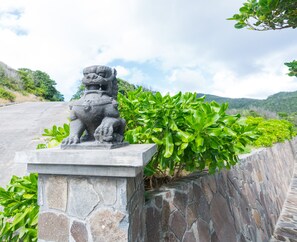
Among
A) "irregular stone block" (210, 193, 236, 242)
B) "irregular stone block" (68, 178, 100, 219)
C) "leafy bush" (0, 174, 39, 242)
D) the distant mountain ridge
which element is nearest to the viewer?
"irregular stone block" (68, 178, 100, 219)

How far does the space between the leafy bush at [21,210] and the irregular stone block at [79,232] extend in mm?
653

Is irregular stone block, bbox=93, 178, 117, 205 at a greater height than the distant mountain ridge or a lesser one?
lesser

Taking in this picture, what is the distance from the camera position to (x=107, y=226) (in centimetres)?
153

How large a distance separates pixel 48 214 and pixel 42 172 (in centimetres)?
32

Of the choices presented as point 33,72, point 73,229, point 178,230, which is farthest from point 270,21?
point 33,72

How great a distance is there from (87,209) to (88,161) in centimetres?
36

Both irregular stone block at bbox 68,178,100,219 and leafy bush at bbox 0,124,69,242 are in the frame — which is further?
A: leafy bush at bbox 0,124,69,242

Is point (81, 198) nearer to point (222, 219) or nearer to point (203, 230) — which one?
point (203, 230)

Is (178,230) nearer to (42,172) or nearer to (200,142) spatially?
(200,142)

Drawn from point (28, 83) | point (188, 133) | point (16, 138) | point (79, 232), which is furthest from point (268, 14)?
point (28, 83)

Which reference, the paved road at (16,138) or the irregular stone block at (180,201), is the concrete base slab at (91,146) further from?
the paved road at (16,138)

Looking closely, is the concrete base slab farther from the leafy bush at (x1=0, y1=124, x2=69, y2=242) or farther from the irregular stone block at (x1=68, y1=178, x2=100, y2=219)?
the leafy bush at (x1=0, y1=124, x2=69, y2=242)

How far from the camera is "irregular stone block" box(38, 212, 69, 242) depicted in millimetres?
1627

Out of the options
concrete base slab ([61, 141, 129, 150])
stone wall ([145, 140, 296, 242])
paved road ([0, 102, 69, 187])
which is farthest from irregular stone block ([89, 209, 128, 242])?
paved road ([0, 102, 69, 187])
